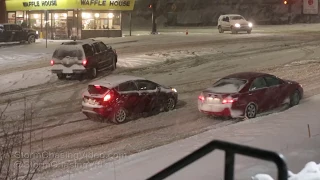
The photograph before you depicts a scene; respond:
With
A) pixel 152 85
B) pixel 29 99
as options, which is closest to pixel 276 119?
pixel 152 85

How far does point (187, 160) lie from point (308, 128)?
9592mm

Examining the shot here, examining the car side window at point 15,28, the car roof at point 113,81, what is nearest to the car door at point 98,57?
the car roof at point 113,81

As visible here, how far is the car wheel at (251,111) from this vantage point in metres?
15.4

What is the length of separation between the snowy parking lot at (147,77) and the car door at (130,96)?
523mm

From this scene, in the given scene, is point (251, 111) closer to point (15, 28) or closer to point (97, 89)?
point (97, 89)

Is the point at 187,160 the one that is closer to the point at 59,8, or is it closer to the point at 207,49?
the point at 207,49

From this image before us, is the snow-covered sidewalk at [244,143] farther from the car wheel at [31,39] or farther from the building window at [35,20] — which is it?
the building window at [35,20]

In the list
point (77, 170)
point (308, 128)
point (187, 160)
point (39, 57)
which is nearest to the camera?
point (187, 160)

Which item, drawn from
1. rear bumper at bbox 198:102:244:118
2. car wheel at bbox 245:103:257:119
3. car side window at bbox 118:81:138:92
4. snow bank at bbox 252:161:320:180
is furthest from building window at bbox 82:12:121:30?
snow bank at bbox 252:161:320:180

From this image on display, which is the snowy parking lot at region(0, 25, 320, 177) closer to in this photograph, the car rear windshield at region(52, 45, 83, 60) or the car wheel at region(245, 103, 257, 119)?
the car wheel at region(245, 103, 257, 119)

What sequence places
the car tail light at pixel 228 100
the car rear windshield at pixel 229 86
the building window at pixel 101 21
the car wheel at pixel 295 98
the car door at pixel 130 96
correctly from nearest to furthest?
the car tail light at pixel 228 100 < the car rear windshield at pixel 229 86 < the car door at pixel 130 96 < the car wheel at pixel 295 98 < the building window at pixel 101 21

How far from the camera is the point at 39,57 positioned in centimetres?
3145

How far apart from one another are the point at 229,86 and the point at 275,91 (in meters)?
1.62

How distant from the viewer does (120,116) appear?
15.4 m
